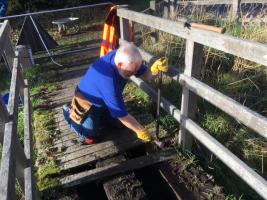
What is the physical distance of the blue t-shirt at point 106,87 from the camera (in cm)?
331

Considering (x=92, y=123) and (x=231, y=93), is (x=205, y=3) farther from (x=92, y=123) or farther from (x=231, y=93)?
(x=92, y=123)

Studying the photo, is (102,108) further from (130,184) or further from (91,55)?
(91,55)

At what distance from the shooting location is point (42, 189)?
3172 mm

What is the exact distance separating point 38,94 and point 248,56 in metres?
4.14

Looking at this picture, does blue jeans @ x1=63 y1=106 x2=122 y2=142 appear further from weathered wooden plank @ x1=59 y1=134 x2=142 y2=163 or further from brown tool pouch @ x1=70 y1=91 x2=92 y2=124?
weathered wooden plank @ x1=59 y1=134 x2=142 y2=163

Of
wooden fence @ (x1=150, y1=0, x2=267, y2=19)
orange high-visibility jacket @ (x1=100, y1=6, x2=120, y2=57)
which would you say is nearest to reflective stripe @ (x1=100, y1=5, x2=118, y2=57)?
orange high-visibility jacket @ (x1=100, y1=6, x2=120, y2=57)

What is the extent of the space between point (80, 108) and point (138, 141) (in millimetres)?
782

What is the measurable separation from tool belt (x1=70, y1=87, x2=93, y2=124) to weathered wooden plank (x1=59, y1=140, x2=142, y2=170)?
414mm

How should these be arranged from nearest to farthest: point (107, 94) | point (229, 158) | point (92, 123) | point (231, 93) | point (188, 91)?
point (229, 158) < point (188, 91) < point (107, 94) < point (92, 123) < point (231, 93)

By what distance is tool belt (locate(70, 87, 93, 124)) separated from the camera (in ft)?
11.9

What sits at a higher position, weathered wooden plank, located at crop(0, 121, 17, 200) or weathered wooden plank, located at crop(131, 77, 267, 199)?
weathered wooden plank, located at crop(0, 121, 17, 200)

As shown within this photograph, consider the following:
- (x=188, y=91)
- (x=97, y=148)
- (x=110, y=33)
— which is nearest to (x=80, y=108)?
(x=97, y=148)

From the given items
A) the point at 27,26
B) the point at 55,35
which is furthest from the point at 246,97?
the point at 55,35

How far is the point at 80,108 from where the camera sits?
3.69 meters
